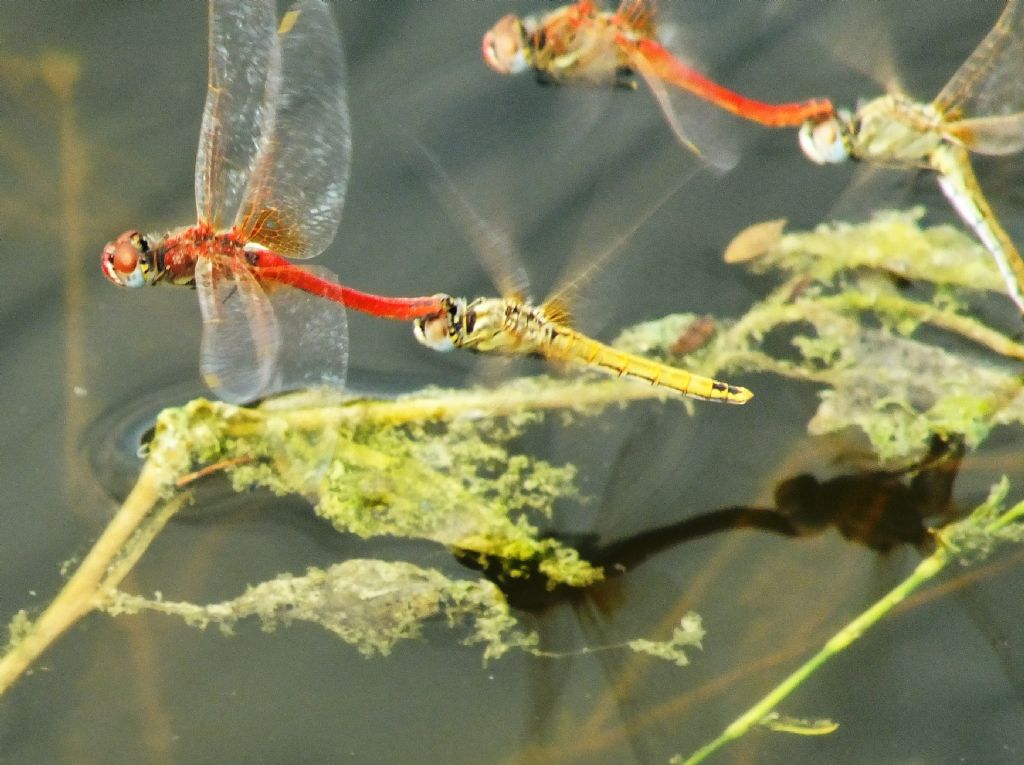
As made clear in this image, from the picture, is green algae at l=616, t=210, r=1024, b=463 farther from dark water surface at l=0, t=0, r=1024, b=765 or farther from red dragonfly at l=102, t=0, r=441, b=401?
red dragonfly at l=102, t=0, r=441, b=401

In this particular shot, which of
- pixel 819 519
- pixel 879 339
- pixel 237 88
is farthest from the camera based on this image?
pixel 879 339

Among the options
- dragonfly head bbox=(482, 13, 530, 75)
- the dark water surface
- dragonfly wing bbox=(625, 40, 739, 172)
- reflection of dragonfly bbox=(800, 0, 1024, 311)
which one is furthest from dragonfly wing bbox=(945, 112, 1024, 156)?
dragonfly head bbox=(482, 13, 530, 75)

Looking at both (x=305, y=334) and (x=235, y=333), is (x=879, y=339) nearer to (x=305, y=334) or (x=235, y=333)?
(x=305, y=334)

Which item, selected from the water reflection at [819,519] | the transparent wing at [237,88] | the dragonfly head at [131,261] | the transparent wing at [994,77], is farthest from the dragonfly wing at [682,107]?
the dragonfly head at [131,261]

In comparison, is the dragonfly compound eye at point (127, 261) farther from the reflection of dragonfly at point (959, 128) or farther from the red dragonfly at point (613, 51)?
the reflection of dragonfly at point (959, 128)

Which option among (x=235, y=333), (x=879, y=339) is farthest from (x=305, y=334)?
(x=879, y=339)

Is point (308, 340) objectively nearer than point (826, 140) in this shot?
Yes
